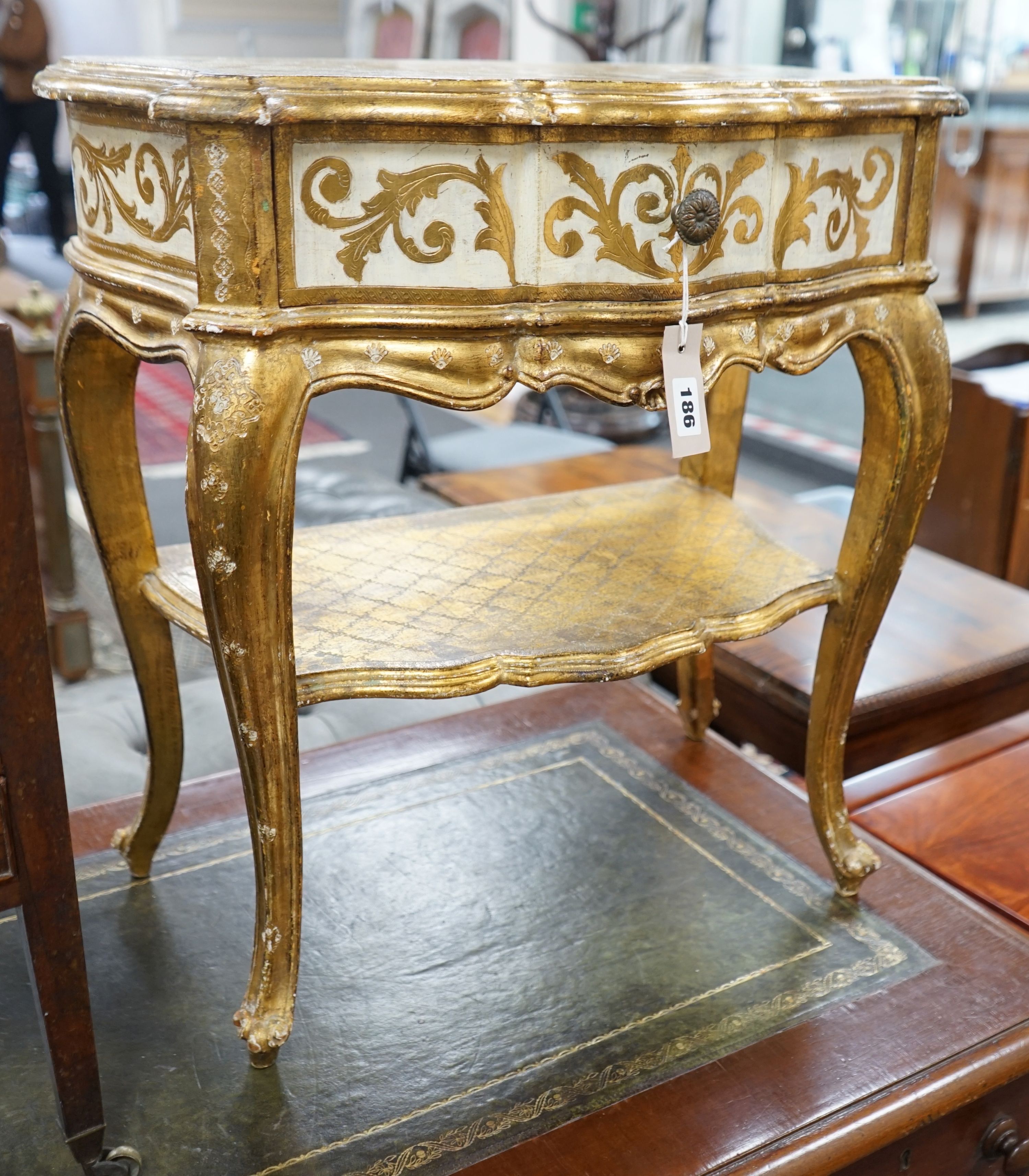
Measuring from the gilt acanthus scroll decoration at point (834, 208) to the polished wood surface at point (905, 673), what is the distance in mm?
563

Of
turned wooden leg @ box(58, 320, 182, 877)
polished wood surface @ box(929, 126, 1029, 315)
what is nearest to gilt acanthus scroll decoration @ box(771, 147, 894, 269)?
turned wooden leg @ box(58, 320, 182, 877)

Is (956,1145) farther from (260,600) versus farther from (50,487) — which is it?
(50,487)

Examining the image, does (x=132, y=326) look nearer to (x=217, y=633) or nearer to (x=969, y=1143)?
(x=217, y=633)

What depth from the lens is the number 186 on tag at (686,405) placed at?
2.89 feet

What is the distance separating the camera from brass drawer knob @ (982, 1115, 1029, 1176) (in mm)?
1042

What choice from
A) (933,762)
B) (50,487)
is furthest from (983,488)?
(50,487)

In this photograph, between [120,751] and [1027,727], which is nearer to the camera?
[120,751]

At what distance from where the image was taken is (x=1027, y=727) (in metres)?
1.61

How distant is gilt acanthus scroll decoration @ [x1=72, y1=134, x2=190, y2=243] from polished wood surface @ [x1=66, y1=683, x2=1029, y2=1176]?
70 centimetres

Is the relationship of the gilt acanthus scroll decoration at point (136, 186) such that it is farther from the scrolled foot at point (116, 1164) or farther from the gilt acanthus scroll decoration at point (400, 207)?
the scrolled foot at point (116, 1164)

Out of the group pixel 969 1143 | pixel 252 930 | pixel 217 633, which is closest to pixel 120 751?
pixel 252 930

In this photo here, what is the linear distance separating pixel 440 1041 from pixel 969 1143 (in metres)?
0.46

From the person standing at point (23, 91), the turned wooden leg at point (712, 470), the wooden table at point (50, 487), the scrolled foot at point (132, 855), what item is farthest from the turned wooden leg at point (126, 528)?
the person standing at point (23, 91)

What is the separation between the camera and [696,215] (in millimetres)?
→ 830
